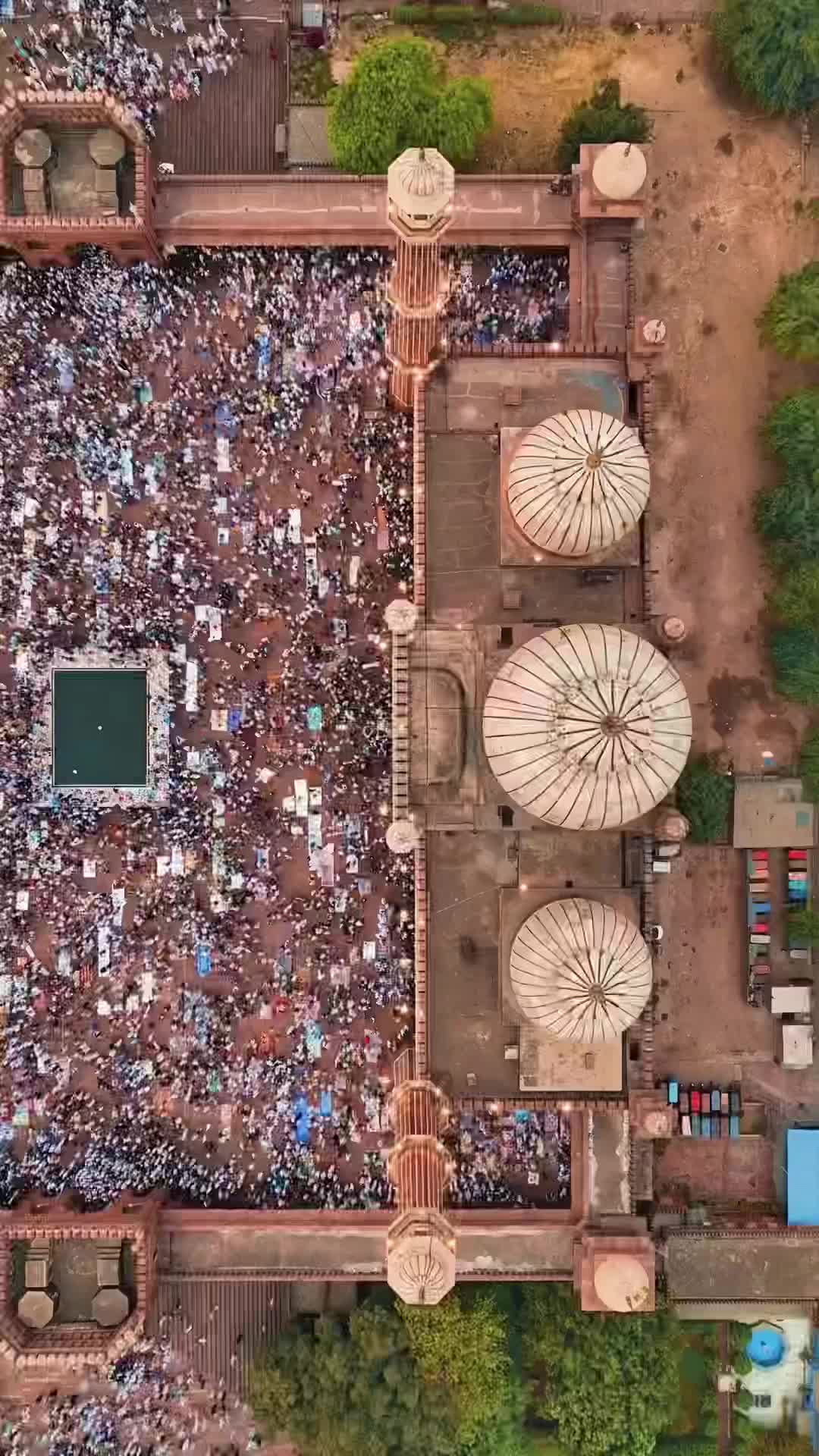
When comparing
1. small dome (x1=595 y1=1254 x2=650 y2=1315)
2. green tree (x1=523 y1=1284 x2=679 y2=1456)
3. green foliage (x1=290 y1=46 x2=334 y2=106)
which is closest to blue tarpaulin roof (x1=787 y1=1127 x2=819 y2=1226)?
green tree (x1=523 y1=1284 x2=679 y2=1456)

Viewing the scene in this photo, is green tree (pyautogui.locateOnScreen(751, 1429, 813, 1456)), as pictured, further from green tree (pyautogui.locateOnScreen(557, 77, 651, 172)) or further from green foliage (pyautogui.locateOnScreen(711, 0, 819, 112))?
green foliage (pyautogui.locateOnScreen(711, 0, 819, 112))

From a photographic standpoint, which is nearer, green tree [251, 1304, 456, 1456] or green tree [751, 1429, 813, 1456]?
green tree [251, 1304, 456, 1456]

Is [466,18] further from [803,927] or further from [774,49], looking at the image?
[803,927]

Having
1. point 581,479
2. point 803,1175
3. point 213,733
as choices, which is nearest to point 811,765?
point 803,1175

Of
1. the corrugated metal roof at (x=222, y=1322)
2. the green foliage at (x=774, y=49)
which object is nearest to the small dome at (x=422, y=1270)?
the corrugated metal roof at (x=222, y=1322)

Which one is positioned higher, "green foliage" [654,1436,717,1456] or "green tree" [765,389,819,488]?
"green tree" [765,389,819,488]

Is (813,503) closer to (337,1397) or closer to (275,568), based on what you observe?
(275,568)
